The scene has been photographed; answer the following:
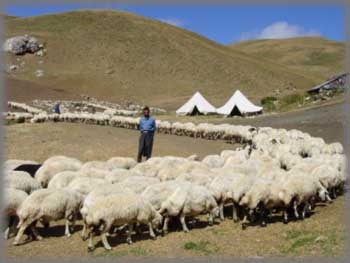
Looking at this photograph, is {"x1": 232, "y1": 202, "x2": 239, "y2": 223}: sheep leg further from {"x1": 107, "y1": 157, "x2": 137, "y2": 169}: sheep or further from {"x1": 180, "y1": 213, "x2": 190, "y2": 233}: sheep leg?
{"x1": 107, "y1": 157, "x2": 137, "y2": 169}: sheep

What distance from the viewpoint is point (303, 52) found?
154 metres

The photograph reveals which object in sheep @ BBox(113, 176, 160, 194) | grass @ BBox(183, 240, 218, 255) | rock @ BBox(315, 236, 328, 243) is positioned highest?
sheep @ BBox(113, 176, 160, 194)

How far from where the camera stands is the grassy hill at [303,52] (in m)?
138

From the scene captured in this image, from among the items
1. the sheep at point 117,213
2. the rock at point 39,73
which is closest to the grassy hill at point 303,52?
the rock at point 39,73

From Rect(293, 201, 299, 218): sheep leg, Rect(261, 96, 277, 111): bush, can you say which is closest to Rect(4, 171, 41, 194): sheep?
Rect(293, 201, 299, 218): sheep leg

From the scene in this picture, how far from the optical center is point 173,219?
9.84m

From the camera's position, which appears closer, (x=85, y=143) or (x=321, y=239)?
(x=321, y=239)

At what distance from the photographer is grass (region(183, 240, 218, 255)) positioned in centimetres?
828

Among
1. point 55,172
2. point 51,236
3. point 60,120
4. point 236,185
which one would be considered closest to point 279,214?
point 236,185

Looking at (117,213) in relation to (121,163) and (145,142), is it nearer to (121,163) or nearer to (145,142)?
(121,163)

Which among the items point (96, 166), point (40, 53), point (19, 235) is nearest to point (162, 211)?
point (19, 235)

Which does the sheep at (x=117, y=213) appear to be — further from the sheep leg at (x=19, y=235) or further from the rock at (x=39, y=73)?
the rock at (x=39, y=73)

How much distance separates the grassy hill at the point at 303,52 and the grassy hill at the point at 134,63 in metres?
45.6

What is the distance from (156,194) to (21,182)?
2846 mm
